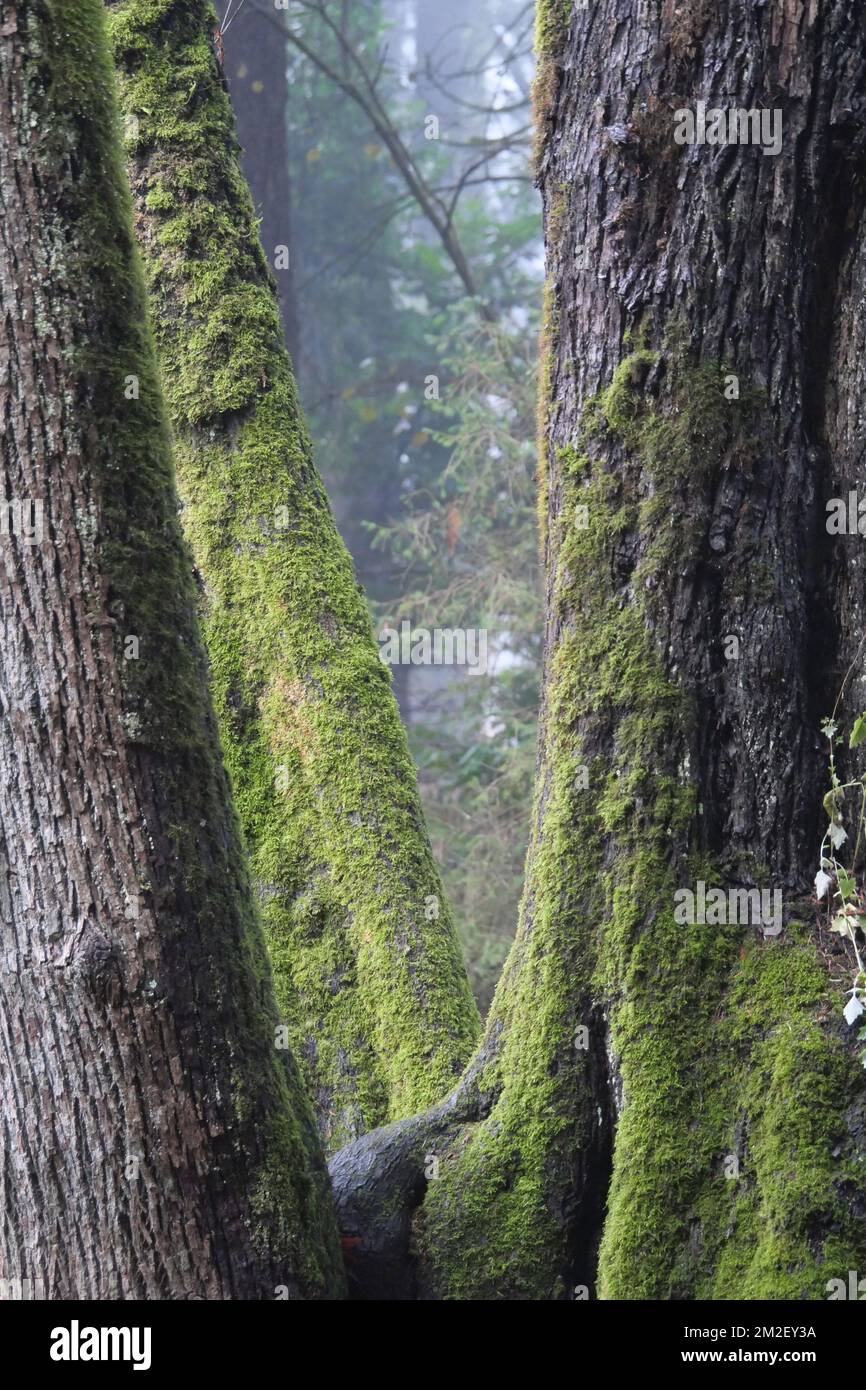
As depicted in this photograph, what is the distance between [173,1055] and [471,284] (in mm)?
9934

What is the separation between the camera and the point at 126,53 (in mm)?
4156

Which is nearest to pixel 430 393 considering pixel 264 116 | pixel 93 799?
pixel 93 799

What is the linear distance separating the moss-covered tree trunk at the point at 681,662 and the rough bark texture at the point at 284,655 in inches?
30.1

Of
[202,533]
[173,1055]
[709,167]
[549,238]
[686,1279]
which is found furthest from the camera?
[202,533]

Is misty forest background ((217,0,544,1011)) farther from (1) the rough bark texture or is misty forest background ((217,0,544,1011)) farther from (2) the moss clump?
(2) the moss clump

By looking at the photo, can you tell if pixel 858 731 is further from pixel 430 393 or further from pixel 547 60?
pixel 430 393

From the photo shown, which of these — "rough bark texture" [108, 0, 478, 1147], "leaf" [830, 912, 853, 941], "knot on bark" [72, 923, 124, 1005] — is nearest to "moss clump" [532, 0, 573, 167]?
"rough bark texture" [108, 0, 478, 1147]

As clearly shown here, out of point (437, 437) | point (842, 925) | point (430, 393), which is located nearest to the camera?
point (842, 925)

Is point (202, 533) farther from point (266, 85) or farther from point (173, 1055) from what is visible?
point (266, 85)

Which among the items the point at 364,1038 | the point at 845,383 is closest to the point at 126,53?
the point at 845,383

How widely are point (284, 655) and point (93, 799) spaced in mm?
1602

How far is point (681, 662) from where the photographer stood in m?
2.70

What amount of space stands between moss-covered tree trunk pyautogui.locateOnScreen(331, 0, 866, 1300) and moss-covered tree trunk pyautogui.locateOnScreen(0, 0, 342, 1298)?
0.70 meters

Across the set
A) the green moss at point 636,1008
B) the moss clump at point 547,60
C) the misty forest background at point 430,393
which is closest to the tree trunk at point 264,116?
the misty forest background at point 430,393
